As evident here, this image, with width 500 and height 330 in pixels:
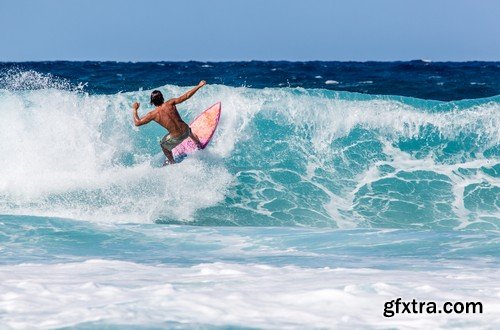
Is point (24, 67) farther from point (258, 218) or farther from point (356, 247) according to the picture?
point (356, 247)

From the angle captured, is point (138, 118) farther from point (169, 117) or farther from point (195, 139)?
point (195, 139)

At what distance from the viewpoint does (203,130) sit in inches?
496

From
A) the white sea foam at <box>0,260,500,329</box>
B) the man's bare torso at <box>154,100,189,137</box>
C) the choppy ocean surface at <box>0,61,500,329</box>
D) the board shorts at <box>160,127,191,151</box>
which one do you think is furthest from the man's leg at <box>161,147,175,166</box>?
the white sea foam at <box>0,260,500,329</box>

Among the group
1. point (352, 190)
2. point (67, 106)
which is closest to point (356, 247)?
point (352, 190)

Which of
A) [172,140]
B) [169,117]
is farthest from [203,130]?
[169,117]

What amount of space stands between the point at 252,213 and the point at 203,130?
2063 mm

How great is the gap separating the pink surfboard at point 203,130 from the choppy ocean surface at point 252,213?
235 mm

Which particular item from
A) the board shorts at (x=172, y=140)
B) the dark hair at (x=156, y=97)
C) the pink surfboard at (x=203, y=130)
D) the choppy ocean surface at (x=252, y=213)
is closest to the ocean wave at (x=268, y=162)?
the choppy ocean surface at (x=252, y=213)

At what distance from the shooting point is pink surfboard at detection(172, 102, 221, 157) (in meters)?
12.0

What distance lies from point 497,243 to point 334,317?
374 cm

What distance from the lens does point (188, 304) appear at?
526 cm

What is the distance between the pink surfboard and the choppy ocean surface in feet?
0.77

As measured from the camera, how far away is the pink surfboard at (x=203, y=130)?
1199cm

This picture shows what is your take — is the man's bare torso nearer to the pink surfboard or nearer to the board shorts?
the board shorts
